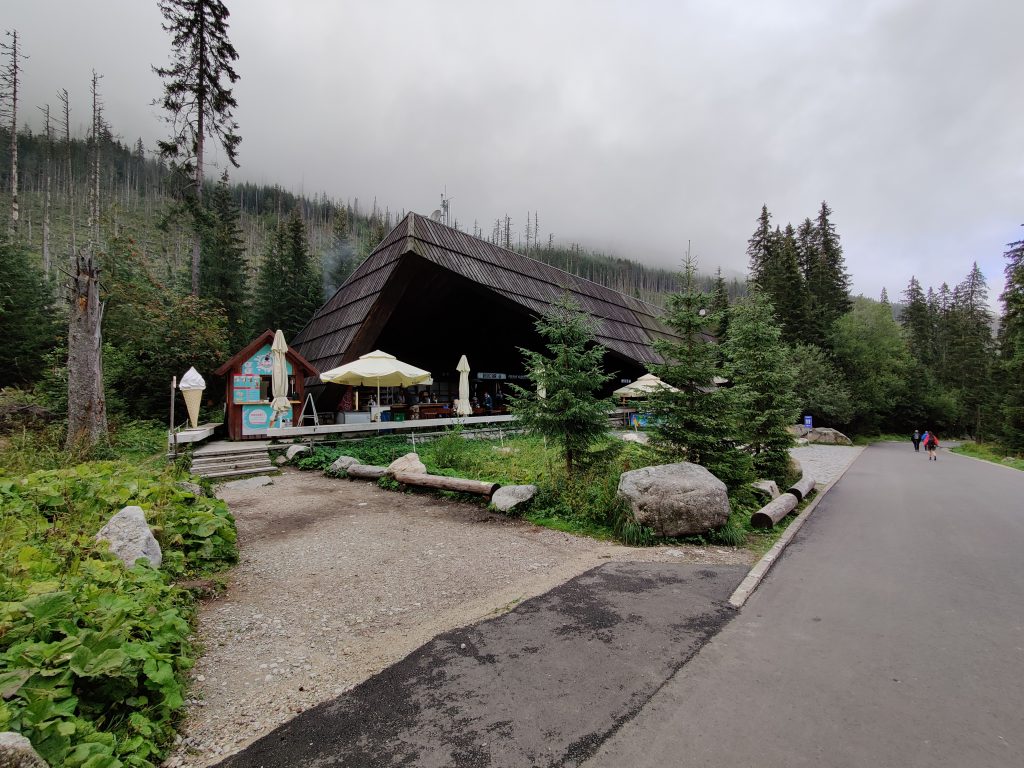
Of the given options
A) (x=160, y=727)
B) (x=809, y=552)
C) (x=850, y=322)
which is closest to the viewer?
(x=160, y=727)

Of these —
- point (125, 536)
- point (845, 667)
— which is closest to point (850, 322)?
point (845, 667)

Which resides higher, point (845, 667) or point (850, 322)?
point (850, 322)

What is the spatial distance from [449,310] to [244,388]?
27.9 feet

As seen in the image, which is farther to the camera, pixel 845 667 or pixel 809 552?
pixel 809 552

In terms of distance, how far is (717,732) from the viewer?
259 cm

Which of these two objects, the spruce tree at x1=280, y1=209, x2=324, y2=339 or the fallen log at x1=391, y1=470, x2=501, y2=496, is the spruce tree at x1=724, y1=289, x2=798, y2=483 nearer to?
the fallen log at x1=391, y1=470, x2=501, y2=496

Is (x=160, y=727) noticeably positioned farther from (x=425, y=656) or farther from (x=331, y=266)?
(x=331, y=266)

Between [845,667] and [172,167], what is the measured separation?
28.6 meters

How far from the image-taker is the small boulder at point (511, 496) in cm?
754

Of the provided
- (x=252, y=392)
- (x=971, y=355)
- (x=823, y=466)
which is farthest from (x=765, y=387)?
(x=971, y=355)

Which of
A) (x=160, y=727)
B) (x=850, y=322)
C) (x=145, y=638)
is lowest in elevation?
(x=160, y=727)

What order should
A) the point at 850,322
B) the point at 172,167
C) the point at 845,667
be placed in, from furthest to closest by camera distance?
the point at 850,322, the point at 172,167, the point at 845,667

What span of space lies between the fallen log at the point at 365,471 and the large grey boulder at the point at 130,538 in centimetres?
546

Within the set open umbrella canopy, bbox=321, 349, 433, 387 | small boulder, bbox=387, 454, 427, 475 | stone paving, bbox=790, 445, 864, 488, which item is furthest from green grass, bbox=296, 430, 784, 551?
stone paving, bbox=790, 445, 864, 488
